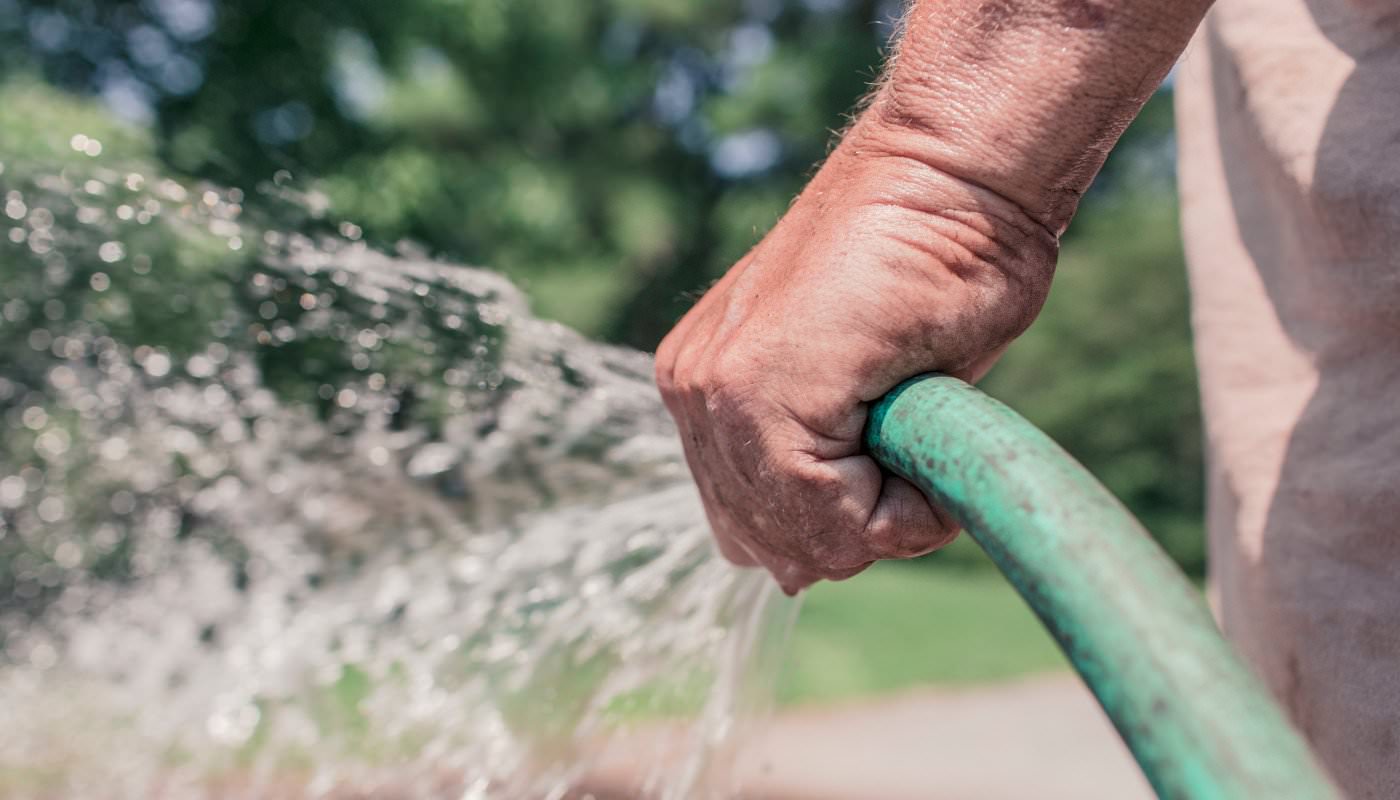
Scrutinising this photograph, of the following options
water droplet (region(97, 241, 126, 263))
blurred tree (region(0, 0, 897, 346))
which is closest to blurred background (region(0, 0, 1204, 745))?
blurred tree (region(0, 0, 897, 346))

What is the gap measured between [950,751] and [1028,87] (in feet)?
20.8

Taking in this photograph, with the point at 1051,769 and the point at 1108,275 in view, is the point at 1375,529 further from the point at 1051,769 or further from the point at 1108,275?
the point at 1108,275

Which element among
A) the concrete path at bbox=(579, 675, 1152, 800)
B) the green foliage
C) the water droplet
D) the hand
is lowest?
the green foliage

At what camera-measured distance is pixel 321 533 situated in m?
4.22

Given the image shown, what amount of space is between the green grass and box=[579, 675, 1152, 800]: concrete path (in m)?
0.35

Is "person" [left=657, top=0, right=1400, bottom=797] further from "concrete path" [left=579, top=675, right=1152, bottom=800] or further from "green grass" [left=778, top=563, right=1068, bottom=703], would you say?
"green grass" [left=778, top=563, right=1068, bottom=703]

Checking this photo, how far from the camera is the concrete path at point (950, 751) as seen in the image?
6.26 meters

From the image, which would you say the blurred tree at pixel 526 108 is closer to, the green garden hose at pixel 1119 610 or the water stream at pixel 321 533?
the water stream at pixel 321 533

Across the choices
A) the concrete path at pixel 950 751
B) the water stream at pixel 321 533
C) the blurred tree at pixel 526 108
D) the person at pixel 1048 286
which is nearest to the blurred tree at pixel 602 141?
the blurred tree at pixel 526 108

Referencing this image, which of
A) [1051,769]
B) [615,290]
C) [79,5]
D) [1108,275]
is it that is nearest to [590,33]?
[615,290]

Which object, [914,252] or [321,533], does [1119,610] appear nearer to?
[914,252]

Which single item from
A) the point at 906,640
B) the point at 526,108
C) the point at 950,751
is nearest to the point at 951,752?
the point at 950,751

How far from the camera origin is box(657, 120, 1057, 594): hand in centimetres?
108

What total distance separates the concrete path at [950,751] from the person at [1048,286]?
4.07 metres
